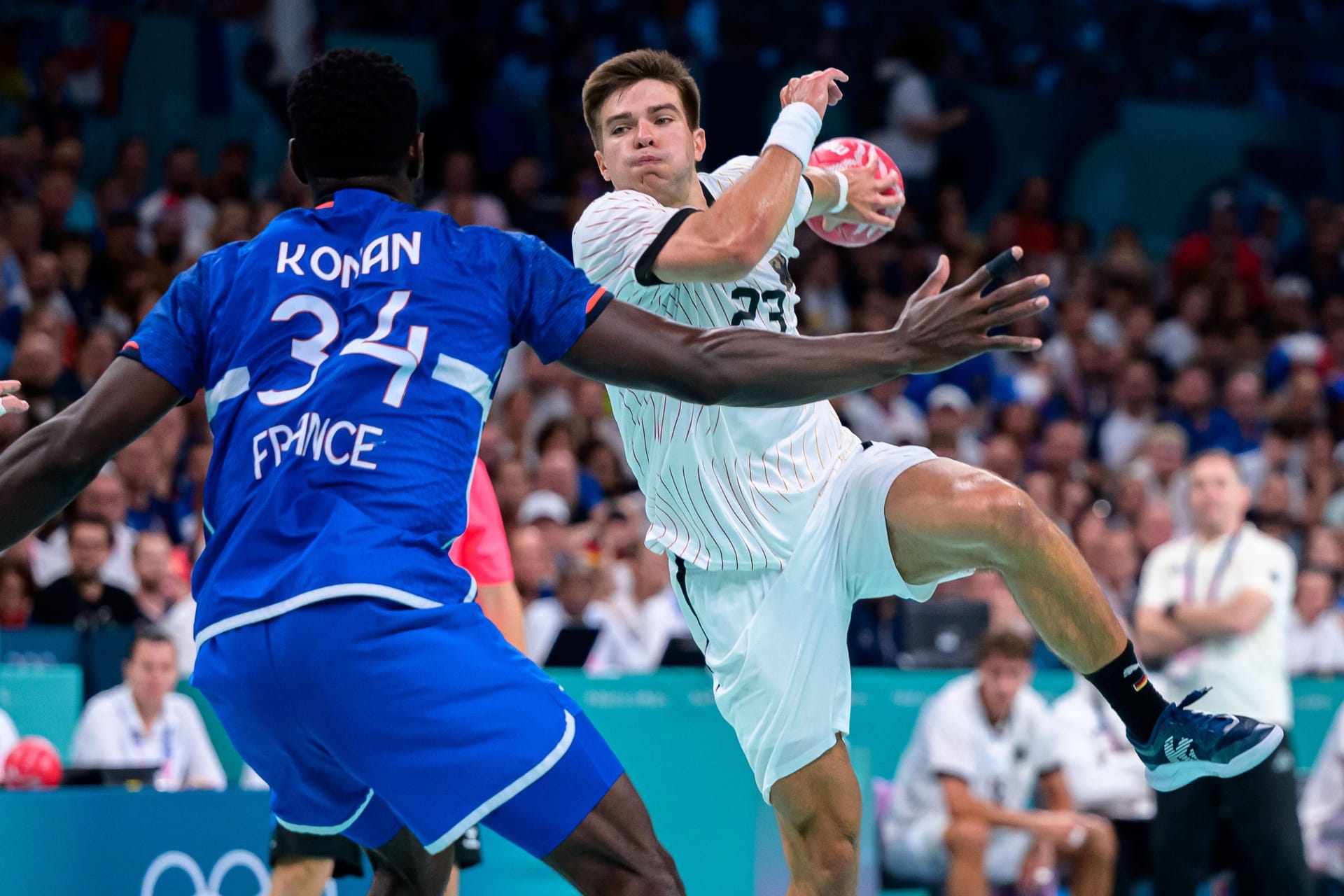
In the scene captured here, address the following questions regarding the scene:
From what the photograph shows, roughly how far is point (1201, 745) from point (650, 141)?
2422 mm

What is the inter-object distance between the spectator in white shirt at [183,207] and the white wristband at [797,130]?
8.44 metres

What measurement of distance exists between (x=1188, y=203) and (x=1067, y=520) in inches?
318

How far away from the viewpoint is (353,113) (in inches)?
147

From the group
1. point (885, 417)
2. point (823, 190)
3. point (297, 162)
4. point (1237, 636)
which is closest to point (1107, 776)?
point (1237, 636)

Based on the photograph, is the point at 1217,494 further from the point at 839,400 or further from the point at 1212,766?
the point at 839,400

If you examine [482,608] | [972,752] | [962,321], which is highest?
[962,321]

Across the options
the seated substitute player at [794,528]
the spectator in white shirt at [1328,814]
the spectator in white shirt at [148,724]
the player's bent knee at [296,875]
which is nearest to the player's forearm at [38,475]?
the seated substitute player at [794,528]

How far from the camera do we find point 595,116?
565 cm

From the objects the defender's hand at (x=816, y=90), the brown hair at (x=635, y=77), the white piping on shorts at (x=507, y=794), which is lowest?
the white piping on shorts at (x=507, y=794)

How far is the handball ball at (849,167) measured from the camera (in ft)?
18.9

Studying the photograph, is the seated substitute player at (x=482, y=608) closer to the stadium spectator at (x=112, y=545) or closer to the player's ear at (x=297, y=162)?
the player's ear at (x=297, y=162)

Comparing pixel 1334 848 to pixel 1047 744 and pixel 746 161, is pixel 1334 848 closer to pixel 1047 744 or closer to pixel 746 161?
pixel 1047 744

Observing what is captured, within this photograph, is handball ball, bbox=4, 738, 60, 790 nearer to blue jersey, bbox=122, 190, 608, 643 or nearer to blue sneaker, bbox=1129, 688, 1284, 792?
blue jersey, bbox=122, 190, 608, 643

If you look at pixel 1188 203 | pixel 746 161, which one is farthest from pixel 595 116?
pixel 1188 203
